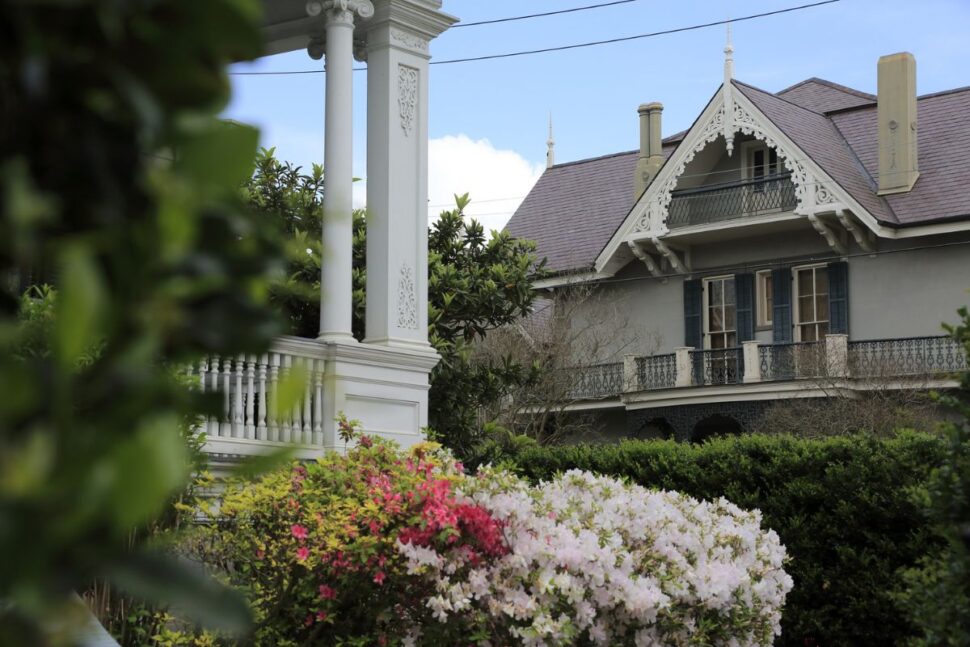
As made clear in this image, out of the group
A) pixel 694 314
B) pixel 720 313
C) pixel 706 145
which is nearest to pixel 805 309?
pixel 720 313

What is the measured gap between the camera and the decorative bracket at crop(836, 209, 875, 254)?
2742 cm

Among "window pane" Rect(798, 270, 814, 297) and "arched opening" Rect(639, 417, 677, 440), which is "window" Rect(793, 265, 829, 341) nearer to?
"window pane" Rect(798, 270, 814, 297)

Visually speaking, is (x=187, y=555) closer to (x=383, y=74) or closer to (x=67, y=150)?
(x=383, y=74)

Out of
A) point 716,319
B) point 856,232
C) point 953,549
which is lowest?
point 953,549

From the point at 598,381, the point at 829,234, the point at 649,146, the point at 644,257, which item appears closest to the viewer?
the point at 829,234

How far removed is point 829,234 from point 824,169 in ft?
Result: 4.74

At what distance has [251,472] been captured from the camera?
1.14m

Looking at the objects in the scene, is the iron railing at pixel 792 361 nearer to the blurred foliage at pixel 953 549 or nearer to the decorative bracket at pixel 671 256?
the decorative bracket at pixel 671 256

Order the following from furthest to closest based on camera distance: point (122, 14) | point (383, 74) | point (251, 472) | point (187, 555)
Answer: point (383, 74) → point (187, 555) → point (251, 472) → point (122, 14)

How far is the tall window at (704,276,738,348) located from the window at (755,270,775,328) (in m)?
A: 0.62

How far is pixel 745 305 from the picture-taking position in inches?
1171

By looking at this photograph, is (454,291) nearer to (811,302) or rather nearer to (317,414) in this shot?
(317,414)

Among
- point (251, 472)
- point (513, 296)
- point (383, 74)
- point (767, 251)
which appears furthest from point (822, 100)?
point (251, 472)

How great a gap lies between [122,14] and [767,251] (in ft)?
96.8
